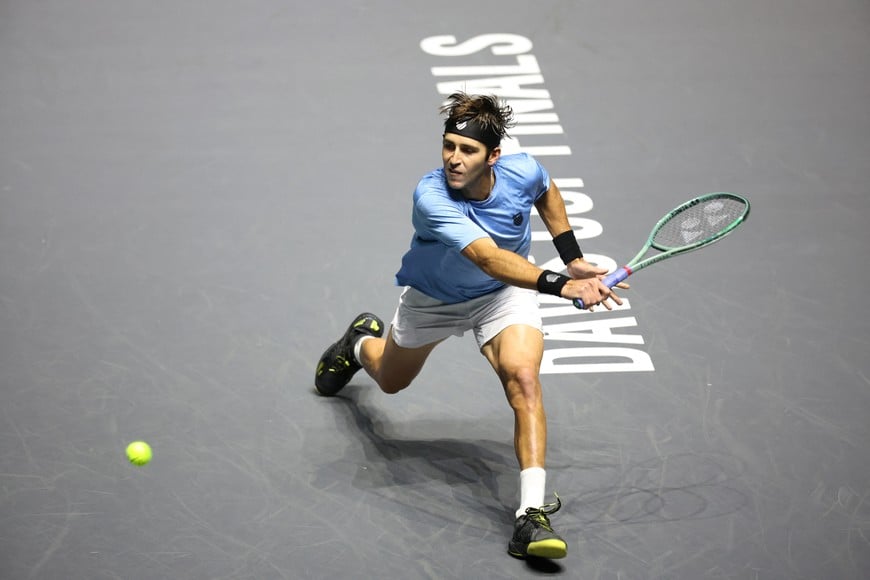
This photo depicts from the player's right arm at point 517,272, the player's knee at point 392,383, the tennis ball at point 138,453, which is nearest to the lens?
the player's right arm at point 517,272

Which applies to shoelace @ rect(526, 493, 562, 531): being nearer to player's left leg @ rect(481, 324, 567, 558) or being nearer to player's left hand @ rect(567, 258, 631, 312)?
player's left leg @ rect(481, 324, 567, 558)

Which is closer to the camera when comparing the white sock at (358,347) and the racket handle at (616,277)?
the racket handle at (616,277)

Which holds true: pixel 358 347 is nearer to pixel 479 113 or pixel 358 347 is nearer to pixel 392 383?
pixel 392 383

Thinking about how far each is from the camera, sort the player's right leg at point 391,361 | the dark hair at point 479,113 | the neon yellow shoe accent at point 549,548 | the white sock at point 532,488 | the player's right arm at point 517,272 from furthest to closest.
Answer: the player's right leg at point 391,361, the dark hair at point 479,113, the white sock at point 532,488, the neon yellow shoe accent at point 549,548, the player's right arm at point 517,272

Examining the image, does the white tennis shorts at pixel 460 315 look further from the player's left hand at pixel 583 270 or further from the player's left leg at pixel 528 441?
the player's left hand at pixel 583 270

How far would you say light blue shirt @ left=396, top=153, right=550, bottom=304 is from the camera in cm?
504

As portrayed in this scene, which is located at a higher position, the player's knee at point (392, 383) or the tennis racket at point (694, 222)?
the tennis racket at point (694, 222)

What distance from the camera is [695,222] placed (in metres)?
5.50

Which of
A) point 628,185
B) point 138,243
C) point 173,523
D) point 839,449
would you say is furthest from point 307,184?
point 839,449

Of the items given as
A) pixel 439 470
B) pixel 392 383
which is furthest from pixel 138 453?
pixel 439 470

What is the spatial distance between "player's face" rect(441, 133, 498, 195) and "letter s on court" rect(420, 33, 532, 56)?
168 inches

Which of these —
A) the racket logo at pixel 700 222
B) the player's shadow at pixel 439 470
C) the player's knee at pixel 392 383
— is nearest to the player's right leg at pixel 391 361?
the player's knee at pixel 392 383

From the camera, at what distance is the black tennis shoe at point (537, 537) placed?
191 inches

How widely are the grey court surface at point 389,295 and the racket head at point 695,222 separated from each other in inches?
36.3
